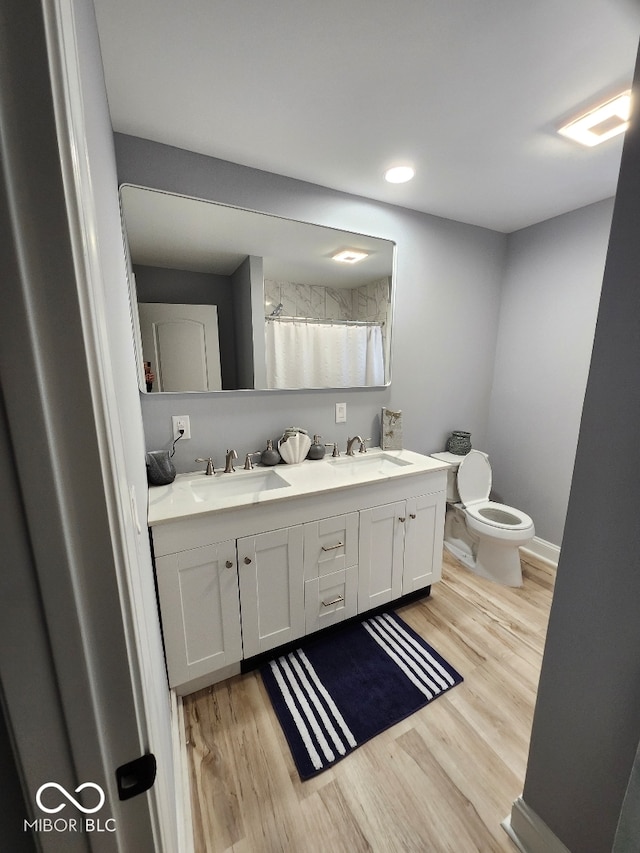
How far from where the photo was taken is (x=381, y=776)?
1180 mm

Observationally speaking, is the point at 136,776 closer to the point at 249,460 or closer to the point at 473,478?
the point at 249,460

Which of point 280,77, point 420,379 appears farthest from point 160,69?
point 420,379

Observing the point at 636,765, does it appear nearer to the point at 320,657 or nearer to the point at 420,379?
the point at 320,657

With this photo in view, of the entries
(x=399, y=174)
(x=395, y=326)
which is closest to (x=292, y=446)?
(x=395, y=326)

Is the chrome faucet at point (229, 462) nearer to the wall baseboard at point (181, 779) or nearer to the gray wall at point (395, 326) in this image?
the gray wall at point (395, 326)

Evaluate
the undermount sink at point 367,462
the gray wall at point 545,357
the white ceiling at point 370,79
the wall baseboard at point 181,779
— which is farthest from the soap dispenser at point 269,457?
the gray wall at point 545,357

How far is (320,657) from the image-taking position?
5.39 feet

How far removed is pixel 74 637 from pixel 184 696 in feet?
4.93

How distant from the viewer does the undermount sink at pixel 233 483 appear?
167 cm

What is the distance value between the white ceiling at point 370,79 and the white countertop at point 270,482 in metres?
1.55

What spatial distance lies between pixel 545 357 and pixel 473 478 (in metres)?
1.02

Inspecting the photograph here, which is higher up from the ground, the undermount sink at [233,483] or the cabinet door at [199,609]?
the undermount sink at [233,483]

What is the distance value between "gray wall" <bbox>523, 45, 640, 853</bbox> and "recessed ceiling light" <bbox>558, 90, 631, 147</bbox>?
1.00m

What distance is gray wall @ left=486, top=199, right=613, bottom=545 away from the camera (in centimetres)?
218
